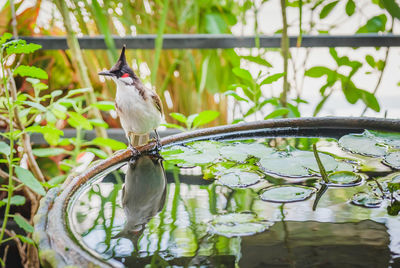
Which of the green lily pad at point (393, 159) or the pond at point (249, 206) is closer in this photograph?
the pond at point (249, 206)

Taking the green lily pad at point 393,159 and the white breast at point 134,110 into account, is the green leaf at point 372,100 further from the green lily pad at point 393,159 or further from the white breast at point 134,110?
the white breast at point 134,110

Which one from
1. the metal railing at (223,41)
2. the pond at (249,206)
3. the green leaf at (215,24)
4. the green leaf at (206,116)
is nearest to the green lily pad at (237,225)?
the pond at (249,206)

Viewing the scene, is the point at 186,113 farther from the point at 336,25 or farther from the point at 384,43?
the point at 384,43

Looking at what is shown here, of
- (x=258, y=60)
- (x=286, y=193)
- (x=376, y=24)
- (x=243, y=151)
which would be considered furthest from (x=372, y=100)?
(x=286, y=193)

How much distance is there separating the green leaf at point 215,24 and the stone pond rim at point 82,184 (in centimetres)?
72

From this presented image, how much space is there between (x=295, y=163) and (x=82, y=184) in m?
0.34

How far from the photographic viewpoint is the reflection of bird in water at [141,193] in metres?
0.50

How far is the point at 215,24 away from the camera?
4.78 ft

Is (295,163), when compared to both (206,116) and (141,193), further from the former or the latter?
(206,116)

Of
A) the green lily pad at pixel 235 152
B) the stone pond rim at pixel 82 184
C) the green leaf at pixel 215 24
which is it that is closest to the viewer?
the stone pond rim at pixel 82 184

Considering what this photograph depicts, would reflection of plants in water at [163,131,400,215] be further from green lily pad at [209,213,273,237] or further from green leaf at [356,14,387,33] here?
green leaf at [356,14,387,33]

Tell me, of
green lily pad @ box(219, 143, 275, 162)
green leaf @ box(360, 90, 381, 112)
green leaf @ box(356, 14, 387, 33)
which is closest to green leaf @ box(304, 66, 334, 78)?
green leaf @ box(360, 90, 381, 112)

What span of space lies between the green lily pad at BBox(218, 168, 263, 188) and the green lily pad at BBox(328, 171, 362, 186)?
111mm

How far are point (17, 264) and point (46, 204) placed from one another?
112 centimetres
